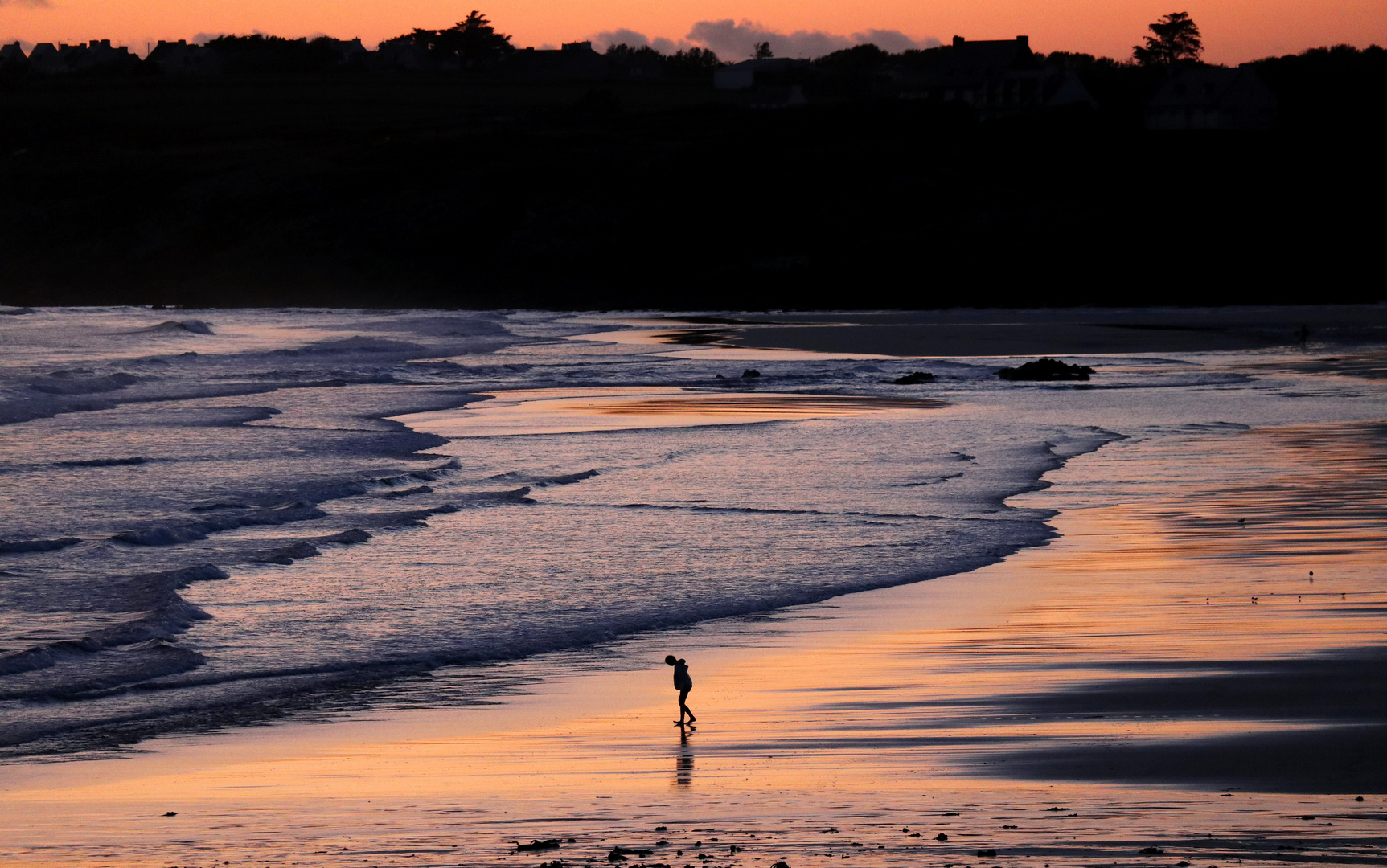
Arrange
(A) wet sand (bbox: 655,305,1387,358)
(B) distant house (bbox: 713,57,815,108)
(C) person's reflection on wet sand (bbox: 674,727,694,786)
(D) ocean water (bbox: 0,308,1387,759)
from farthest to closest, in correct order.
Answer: (B) distant house (bbox: 713,57,815,108) < (A) wet sand (bbox: 655,305,1387,358) < (D) ocean water (bbox: 0,308,1387,759) < (C) person's reflection on wet sand (bbox: 674,727,694,786)

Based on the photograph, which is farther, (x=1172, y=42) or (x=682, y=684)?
(x=1172, y=42)

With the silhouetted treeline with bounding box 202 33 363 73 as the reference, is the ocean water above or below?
below

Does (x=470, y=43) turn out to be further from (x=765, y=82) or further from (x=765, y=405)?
(x=765, y=405)

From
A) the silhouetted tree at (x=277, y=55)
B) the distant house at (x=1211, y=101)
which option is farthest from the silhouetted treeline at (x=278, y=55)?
the distant house at (x=1211, y=101)

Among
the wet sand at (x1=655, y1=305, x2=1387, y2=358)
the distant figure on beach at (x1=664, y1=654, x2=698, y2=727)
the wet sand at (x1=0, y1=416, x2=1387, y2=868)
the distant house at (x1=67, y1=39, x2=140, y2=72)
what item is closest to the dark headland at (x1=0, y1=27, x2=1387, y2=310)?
the wet sand at (x1=655, y1=305, x2=1387, y2=358)

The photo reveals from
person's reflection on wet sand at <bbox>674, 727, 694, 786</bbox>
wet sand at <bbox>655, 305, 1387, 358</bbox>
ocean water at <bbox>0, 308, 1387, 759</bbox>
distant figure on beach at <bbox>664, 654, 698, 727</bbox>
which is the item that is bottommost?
ocean water at <bbox>0, 308, 1387, 759</bbox>

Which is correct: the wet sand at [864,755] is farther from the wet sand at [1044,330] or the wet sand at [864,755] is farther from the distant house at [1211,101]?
the distant house at [1211,101]

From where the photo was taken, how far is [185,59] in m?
160

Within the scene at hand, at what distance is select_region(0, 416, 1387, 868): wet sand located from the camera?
21.3 feet

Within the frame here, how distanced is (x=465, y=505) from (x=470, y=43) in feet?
489

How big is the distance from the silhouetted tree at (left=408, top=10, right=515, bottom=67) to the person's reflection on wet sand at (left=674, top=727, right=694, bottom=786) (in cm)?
15693

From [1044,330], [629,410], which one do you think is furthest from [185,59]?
[629,410]

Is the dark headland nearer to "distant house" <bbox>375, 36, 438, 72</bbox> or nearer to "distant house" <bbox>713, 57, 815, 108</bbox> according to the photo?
"distant house" <bbox>713, 57, 815, 108</bbox>

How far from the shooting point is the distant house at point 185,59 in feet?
517
